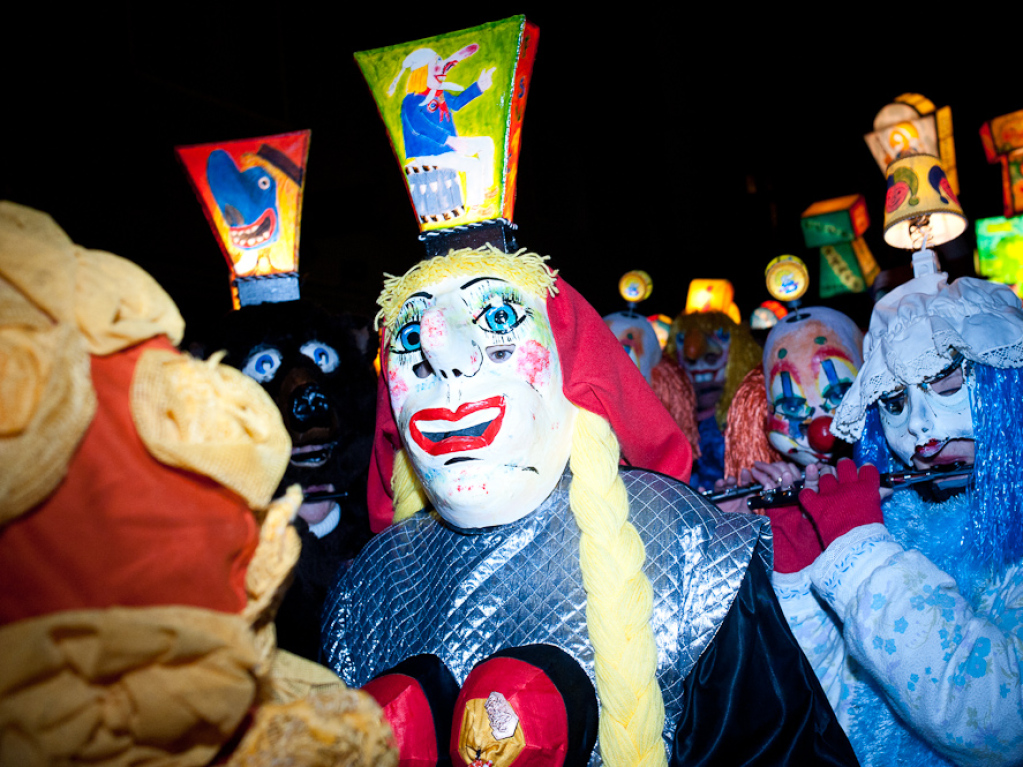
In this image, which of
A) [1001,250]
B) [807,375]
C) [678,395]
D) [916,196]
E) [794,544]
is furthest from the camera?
[1001,250]

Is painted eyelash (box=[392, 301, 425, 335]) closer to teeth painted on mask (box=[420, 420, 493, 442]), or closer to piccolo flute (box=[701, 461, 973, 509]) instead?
teeth painted on mask (box=[420, 420, 493, 442])

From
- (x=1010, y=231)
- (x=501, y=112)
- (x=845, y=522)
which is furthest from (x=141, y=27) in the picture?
(x=1010, y=231)

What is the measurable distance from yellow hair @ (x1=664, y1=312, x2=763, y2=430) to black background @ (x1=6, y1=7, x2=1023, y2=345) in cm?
202

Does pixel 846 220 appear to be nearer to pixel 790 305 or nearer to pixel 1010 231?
pixel 1010 231

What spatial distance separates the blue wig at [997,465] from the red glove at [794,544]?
0.35 meters

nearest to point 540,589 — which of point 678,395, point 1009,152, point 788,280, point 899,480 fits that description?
point 899,480

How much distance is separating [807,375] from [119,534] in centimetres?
276

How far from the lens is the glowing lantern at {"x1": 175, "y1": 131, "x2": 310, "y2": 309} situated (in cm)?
251

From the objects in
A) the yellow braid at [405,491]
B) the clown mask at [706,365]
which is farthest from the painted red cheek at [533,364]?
the clown mask at [706,365]

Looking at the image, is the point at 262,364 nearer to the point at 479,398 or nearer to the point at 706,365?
the point at 479,398

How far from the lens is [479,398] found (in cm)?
154


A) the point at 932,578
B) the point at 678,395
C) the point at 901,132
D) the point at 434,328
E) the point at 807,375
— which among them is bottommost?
the point at 678,395

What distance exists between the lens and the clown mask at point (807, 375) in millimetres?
2906

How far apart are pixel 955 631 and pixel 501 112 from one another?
1.49m
